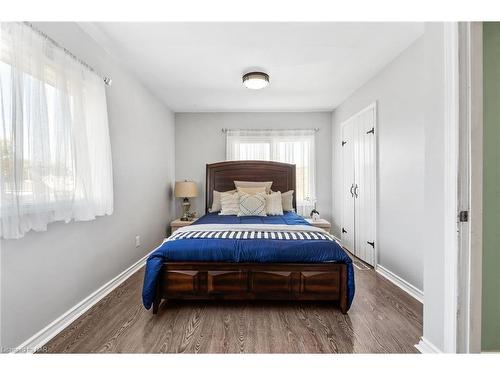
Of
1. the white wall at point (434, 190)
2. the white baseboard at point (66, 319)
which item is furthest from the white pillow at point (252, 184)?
the white wall at point (434, 190)

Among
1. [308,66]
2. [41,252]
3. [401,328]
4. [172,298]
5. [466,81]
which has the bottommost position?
[401,328]

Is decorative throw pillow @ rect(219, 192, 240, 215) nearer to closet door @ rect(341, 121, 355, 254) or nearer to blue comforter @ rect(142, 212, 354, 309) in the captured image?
blue comforter @ rect(142, 212, 354, 309)

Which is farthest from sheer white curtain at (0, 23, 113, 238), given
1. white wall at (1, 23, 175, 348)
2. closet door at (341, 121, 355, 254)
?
closet door at (341, 121, 355, 254)

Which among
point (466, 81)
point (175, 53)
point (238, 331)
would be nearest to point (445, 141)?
point (466, 81)

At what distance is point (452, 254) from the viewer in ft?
4.20

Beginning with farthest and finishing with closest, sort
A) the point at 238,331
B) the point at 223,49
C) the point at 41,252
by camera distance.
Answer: the point at 223,49 → the point at 238,331 → the point at 41,252

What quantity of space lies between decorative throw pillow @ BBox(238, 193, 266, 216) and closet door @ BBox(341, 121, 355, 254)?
140 centimetres

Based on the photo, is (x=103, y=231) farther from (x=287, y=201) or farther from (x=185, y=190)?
(x=287, y=201)

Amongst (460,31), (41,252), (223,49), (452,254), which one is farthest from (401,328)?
(223,49)

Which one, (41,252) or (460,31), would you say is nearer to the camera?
(460,31)
